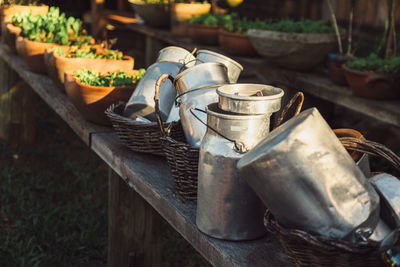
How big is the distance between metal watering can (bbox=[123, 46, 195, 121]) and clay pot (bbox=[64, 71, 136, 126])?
251 millimetres

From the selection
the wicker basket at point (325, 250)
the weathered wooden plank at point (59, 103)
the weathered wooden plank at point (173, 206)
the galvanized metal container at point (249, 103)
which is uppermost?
the galvanized metal container at point (249, 103)

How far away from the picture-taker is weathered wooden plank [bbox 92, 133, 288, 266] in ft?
4.03

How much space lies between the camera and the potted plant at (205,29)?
434cm

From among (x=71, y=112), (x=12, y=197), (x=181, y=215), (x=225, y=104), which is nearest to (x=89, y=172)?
(x=12, y=197)

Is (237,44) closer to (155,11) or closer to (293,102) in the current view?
(155,11)

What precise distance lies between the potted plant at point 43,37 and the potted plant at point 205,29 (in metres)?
1.36

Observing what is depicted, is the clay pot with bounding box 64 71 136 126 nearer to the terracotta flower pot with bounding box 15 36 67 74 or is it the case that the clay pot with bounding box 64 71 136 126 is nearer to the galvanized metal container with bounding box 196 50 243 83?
the galvanized metal container with bounding box 196 50 243 83

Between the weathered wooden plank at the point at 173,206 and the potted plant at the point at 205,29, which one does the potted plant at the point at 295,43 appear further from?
the weathered wooden plank at the point at 173,206

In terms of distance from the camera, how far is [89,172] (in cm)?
395

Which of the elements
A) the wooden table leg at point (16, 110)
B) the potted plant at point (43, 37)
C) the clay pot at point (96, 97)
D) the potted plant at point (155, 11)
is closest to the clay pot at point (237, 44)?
the potted plant at point (43, 37)

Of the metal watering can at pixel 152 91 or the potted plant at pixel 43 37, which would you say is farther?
the potted plant at pixel 43 37

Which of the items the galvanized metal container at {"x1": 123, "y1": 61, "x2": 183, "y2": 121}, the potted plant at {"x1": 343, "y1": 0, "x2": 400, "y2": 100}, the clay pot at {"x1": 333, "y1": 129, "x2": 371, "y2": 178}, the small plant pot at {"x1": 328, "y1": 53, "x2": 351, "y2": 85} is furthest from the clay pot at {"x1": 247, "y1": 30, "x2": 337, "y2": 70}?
the clay pot at {"x1": 333, "y1": 129, "x2": 371, "y2": 178}

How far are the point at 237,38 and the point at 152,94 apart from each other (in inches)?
84.5

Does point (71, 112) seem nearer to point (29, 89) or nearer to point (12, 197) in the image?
point (12, 197)
